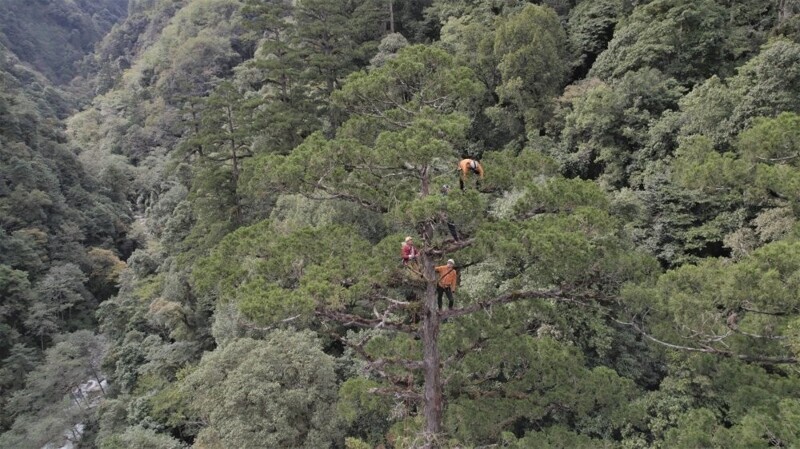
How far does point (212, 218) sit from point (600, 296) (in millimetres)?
14618

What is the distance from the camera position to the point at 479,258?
6.55 meters

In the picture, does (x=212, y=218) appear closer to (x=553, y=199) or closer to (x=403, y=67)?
(x=403, y=67)

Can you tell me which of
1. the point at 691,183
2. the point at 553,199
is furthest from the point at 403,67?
the point at 691,183

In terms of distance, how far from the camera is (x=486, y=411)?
698 cm

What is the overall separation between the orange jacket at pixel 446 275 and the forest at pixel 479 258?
10cm

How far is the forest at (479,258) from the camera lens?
5906 mm

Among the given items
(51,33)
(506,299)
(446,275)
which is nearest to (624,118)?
(506,299)

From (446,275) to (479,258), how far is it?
0.52m

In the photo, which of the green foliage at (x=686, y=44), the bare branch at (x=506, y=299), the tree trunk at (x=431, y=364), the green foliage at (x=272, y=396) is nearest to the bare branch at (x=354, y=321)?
the tree trunk at (x=431, y=364)

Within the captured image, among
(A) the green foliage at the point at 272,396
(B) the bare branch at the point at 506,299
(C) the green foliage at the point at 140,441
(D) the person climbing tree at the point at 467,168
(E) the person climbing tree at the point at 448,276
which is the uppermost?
(D) the person climbing tree at the point at 467,168

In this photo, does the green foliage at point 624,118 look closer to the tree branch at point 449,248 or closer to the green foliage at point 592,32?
the green foliage at point 592,32

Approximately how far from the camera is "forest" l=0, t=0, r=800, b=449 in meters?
5.91

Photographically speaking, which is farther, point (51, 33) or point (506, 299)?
point (51, 33)

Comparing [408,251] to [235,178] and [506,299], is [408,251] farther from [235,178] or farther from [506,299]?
[235,178]
